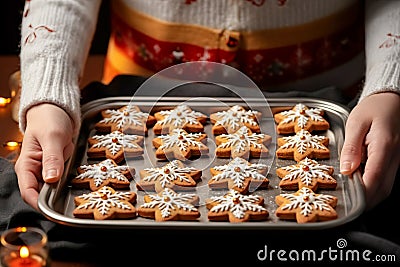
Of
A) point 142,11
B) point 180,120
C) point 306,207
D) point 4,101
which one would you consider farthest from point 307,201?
point 4,101

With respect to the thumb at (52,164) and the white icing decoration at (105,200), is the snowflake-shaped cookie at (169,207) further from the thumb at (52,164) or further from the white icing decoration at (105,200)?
the thumb at (52,164)

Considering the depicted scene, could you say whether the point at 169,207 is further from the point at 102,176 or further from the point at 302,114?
the point at 302,114

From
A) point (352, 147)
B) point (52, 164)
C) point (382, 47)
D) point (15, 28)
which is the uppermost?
point (382, 47)

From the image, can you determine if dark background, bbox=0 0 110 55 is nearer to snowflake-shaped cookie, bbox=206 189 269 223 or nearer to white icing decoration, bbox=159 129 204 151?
white icing decoration, bbox=159 129 204 151

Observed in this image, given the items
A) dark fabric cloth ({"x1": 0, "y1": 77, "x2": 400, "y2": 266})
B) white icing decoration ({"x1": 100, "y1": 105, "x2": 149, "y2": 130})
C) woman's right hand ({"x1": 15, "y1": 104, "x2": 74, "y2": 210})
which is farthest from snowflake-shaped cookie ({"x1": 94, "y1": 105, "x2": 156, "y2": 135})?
dark fabric cloth ({"x1": 0, "y1": 77, "x2": 400, "y2": 266})

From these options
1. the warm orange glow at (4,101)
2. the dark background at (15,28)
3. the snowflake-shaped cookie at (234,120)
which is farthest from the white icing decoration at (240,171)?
the dark background at (15,28)

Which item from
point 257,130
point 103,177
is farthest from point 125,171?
point 257,130
